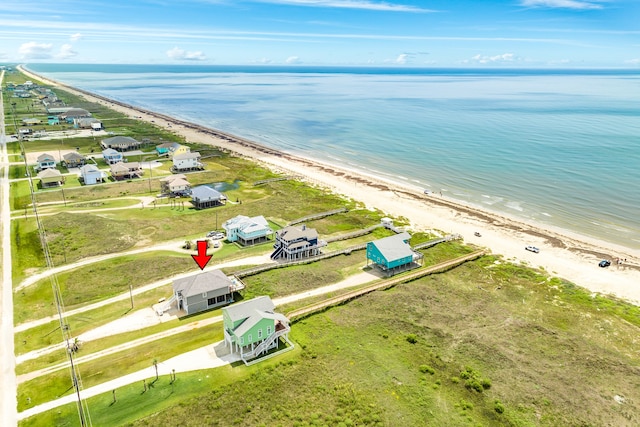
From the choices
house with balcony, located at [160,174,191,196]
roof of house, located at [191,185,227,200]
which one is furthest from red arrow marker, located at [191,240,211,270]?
house with balcony, located at [160,174,191,196]

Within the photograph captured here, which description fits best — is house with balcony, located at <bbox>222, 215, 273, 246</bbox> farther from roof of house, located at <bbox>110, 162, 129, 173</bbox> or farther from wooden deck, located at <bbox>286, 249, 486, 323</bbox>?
roof of house, located at <bbox>110, 162, 129, 173</bbox>

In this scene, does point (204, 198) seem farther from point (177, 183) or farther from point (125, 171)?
point (125, 171)

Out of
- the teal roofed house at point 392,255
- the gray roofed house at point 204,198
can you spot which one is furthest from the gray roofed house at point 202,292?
the gray roofed house at point 204,198

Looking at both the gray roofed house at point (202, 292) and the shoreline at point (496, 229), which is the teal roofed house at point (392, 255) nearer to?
the shoreline at point (496, 229)

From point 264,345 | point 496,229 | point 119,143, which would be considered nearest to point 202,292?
point 264,345

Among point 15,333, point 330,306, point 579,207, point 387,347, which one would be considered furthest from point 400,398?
point 579,207

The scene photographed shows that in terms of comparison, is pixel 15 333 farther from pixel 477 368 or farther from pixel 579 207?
pixel 579 207
